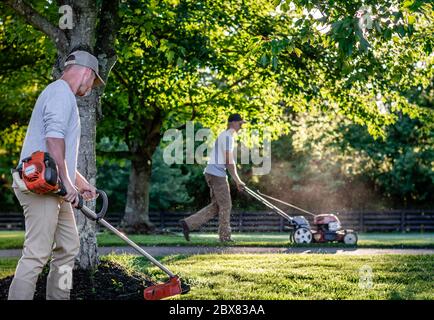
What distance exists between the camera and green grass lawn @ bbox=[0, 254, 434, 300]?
268 inches

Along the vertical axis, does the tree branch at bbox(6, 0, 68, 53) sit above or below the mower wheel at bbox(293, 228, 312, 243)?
above

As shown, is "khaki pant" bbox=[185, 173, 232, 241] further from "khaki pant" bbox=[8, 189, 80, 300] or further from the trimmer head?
"khaki pant" bbox=[8, 189, 80, 300]

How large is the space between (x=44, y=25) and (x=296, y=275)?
4.19 metres

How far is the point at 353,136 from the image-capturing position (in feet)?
114

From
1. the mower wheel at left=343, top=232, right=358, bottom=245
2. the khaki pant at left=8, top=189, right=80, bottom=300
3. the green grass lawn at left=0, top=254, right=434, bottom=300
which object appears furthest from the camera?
the mower wheel at left=343, top=232, right=358, bottom=245

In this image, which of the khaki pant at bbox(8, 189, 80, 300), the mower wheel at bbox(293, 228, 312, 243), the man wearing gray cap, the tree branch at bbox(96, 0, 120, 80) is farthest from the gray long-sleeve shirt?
the mower wheel at bbox(293, 228, 312, 243)

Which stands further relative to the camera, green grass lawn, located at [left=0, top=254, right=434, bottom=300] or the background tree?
the background tree

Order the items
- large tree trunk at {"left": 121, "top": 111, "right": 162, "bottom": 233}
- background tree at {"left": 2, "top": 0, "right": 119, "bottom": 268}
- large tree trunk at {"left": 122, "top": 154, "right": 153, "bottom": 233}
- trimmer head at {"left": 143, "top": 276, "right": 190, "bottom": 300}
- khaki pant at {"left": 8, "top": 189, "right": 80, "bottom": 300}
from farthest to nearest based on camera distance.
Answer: large tree trunk at {"left": 122, "top": 154, "right": 153, "bottom": 233}
large tree trunk at {"left": 121, "top": 111, "right": 162, "bottom": 233}
background tree at {"left": 2, "top": 0, "right": 119, "bottom": 268}
trimmer head at {"left": 143, "top": 276, "right": 190, "bottom": 300}
khaki pant at {"left": 8, "top": 189, "right": 80, "bottom": 300}

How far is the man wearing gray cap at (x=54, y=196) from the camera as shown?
17.6 feet

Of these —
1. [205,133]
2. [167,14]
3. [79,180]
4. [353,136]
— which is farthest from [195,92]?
[353,136]

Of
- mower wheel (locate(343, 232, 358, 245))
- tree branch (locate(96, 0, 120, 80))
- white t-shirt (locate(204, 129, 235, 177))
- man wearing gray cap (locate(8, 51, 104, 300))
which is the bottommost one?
mower wheel (locate(343, 232, 358, 245))

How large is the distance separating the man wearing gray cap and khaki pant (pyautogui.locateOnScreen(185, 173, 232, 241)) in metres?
6.68

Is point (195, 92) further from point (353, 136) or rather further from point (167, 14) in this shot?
point (353, 136)

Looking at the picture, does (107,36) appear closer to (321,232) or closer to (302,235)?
(302,235)
